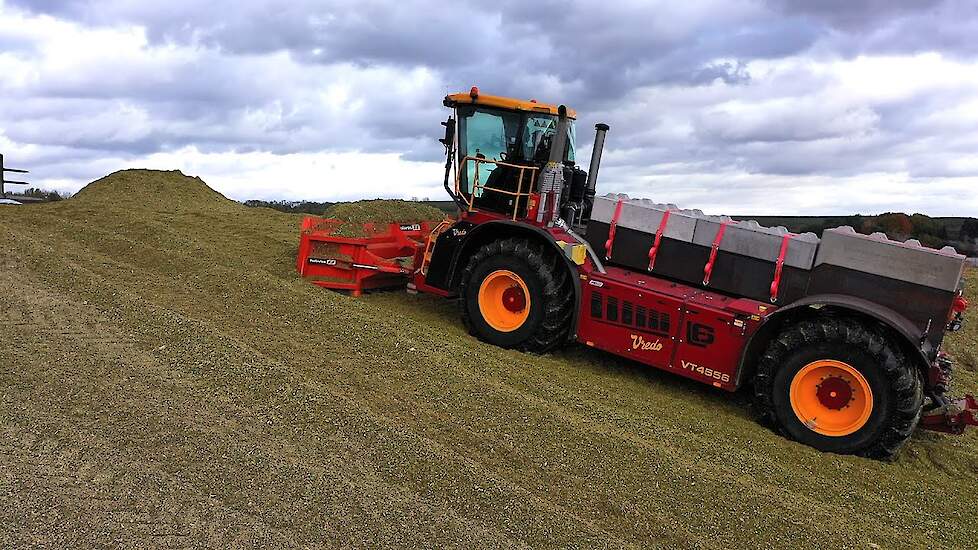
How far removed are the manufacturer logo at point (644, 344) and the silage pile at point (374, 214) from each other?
4.00 metres

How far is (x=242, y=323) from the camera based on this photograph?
6.24 metres

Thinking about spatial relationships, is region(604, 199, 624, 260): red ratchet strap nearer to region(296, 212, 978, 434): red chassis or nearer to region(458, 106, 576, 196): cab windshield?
region(296, 212, 978, 434): red chassis

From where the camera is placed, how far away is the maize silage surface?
3.70 m

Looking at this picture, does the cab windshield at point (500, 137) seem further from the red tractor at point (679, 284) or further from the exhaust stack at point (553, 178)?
the exhaust stack at point (553, 178)

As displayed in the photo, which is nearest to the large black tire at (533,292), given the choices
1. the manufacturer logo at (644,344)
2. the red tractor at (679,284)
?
the red tractor at (679,284)

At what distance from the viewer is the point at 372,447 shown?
4.32m

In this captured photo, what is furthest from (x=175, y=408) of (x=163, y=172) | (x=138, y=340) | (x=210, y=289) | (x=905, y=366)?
(x=163, y=172)

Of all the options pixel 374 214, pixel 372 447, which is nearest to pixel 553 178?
pixel 374 214

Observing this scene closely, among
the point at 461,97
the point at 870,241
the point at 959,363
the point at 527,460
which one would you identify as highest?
the point at 461,97

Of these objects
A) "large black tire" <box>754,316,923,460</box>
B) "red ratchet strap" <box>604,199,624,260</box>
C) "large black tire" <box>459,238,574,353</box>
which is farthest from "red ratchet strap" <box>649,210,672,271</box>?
"large black tire" <box>754,316,923,460</box>

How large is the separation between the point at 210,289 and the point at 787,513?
222 inches

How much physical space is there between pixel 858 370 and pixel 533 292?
2.76 meters

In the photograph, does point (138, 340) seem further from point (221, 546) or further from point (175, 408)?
point (221, 546)

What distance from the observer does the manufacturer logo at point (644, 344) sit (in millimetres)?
6005
